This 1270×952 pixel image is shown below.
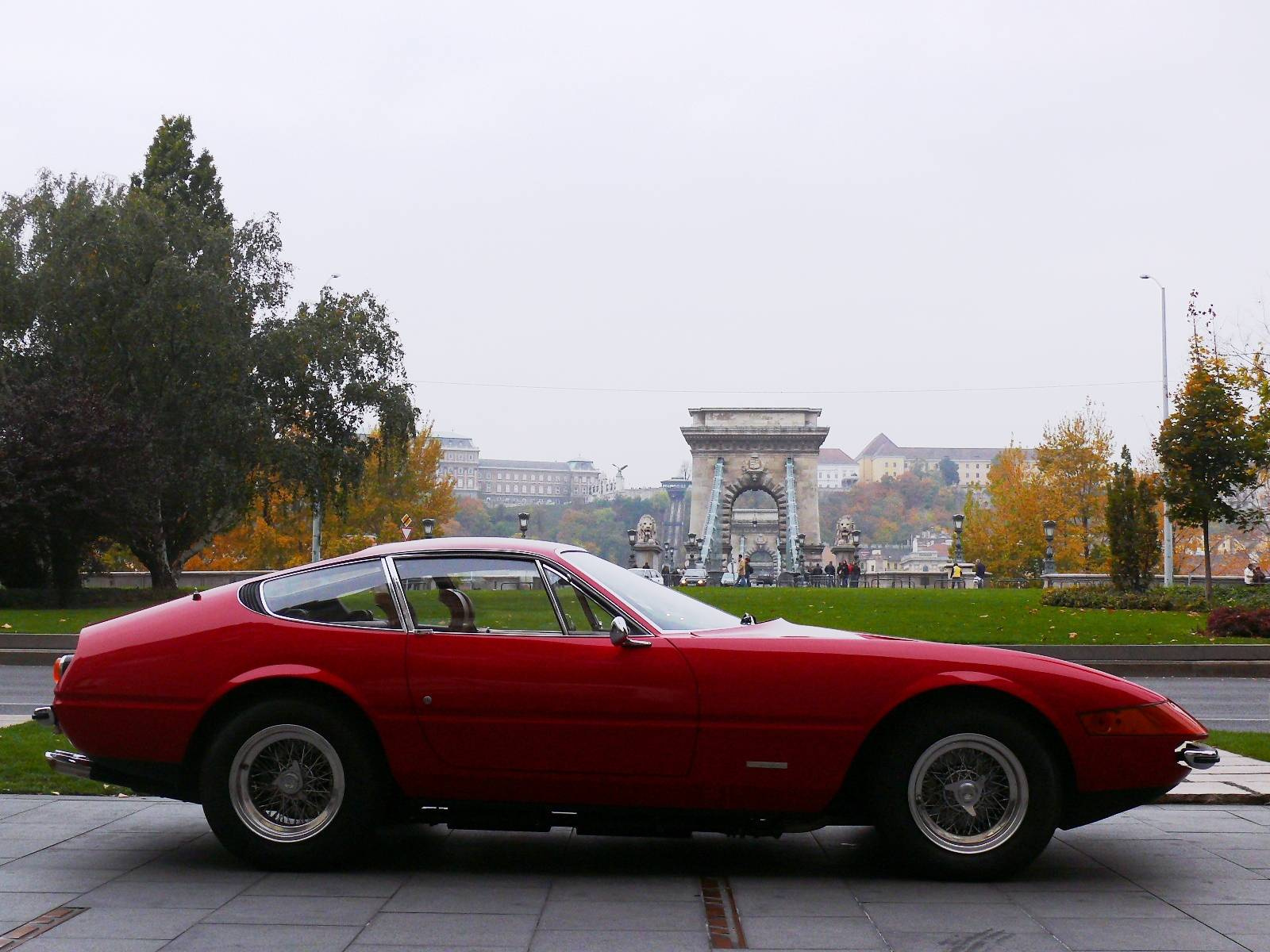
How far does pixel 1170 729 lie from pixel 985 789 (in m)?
0.83

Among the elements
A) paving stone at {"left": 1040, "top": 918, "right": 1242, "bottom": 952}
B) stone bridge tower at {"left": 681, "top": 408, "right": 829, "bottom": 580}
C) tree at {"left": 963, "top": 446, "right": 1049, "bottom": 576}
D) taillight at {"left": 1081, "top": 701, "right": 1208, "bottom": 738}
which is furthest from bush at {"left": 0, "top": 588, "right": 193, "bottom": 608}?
stone bridge tower at {"left": 681, "top": 408, "right": 829, "bottom": 580}

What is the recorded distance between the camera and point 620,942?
4.89m

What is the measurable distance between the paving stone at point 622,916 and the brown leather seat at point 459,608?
133 centimetres

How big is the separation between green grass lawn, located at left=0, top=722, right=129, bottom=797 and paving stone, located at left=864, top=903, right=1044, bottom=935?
4316 millimetres

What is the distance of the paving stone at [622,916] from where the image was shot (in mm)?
5137

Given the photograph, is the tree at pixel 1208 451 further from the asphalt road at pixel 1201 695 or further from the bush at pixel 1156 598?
the asphalt road at pixel 1201 695

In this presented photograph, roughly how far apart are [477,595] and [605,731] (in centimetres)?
101

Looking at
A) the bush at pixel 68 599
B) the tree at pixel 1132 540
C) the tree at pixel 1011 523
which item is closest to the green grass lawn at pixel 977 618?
the tree at pixel 1132 540

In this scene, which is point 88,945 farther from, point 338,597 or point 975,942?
point 975,942

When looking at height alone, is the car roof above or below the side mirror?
above

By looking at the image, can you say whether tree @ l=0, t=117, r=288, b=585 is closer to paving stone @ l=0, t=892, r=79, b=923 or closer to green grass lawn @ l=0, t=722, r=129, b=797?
green grass lawn @ l=0, t=722, r=129, b=797

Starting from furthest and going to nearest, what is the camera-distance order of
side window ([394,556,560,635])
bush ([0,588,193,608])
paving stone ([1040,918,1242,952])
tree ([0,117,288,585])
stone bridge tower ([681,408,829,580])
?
stone bridge tower ([681,408,829,580]), tree ([0,117,288,585]), bush ([0,588,193,608]), side window ([394,556,560,635]), paving stone ([1040,918,1242,952])

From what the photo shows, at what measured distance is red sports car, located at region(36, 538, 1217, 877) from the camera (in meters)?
5.85

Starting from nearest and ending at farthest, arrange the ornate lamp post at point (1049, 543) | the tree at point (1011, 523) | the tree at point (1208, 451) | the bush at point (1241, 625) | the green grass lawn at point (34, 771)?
the green grass lawn at point (34, 771), the bush at point (1241, 625), the tree at point (1208, 451), the ornate lamp post at point (1049, 543), the tree at point (1011, 523)
